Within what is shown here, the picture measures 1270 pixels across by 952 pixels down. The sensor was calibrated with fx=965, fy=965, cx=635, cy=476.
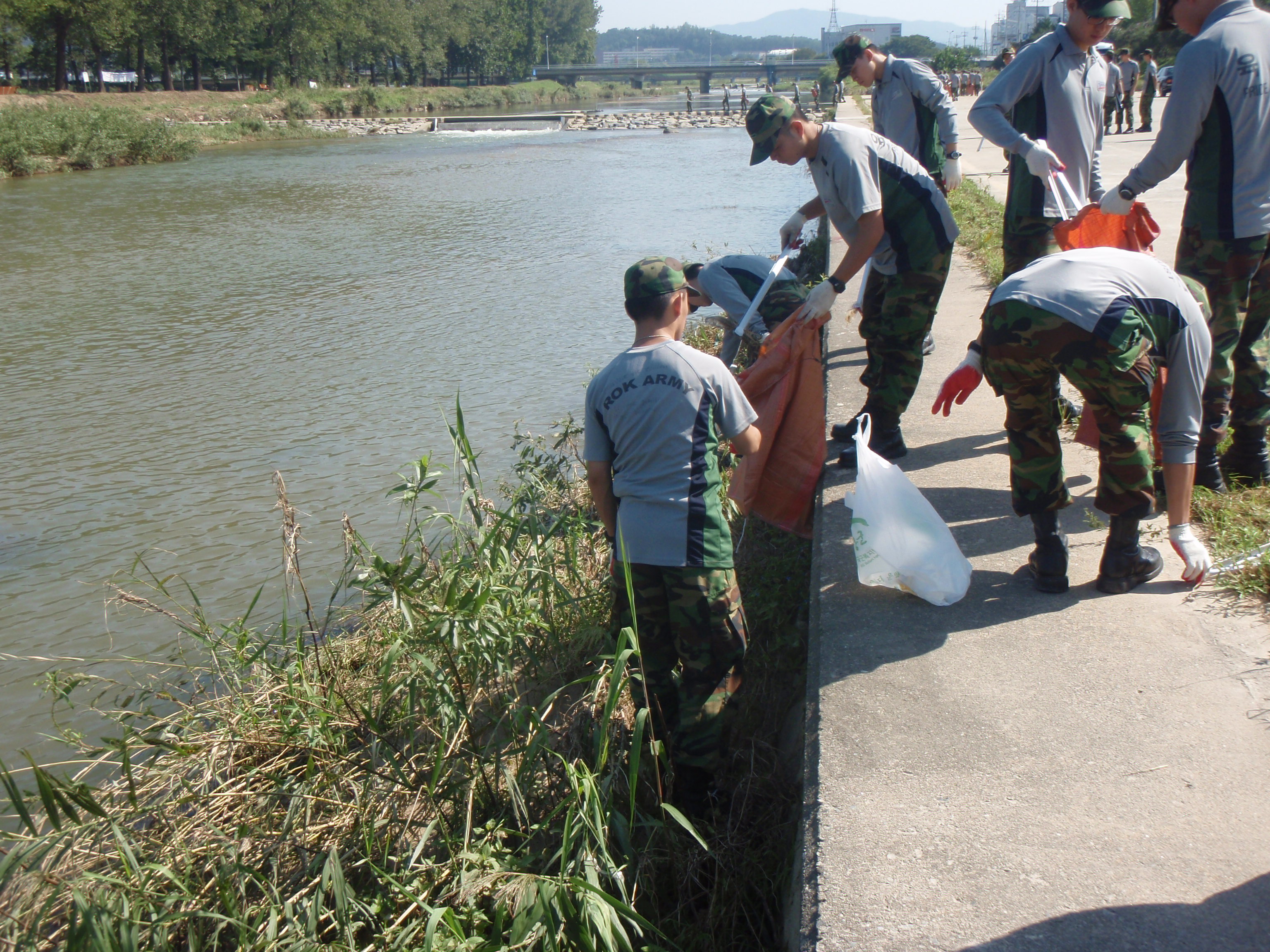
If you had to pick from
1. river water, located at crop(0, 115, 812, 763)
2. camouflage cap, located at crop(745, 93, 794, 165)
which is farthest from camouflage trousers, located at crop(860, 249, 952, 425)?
river water, located at crop(0, 115, 812, 763)

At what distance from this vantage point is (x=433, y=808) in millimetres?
2990

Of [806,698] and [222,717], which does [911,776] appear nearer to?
[806,698]

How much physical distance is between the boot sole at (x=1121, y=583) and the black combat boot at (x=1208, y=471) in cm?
76

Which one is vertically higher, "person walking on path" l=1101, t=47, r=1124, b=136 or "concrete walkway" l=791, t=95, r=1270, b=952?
"person walking on path" l=1101, t=47, r=1124, b=136

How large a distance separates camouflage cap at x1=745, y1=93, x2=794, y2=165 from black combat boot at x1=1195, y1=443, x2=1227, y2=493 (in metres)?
2.00

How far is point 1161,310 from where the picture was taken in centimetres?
284

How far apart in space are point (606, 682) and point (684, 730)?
50 centimetres

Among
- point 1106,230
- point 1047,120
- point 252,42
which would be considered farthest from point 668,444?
point 252,42

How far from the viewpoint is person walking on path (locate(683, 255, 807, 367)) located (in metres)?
5.49

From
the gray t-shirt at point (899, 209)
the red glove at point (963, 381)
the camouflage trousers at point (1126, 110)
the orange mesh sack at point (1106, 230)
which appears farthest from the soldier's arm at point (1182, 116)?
the camouflage trousers at point (1126, 110)

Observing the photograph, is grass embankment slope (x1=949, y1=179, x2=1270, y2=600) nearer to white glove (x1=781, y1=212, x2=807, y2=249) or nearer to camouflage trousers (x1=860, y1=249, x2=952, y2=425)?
camouflage trousers (x1=860, y1=249, x2=952, y2=425)

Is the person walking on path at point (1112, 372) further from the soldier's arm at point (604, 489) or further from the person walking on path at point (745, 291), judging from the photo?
the person walking on path at point (745, 291)

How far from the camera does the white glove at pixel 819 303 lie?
377 cm

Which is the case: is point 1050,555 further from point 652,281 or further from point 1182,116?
point 1182,116
